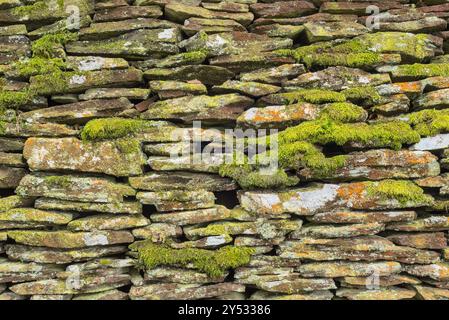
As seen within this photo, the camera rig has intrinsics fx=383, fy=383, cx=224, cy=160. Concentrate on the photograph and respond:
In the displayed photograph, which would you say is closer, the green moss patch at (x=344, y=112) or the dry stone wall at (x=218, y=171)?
the dry stone wall at (x=218, y=171)

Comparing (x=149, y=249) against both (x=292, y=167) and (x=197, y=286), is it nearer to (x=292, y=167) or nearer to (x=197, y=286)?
(x=197, y=286)

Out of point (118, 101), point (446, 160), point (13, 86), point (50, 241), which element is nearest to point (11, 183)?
point (50, 241)

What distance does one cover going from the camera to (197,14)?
5.46 meters

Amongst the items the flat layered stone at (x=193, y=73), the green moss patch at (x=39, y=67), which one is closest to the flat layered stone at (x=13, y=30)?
the green moss patch at (x=39, y=67)

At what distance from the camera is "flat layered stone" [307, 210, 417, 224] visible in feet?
15.7

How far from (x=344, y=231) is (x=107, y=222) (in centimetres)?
297

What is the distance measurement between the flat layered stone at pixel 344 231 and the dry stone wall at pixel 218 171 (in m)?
0.02

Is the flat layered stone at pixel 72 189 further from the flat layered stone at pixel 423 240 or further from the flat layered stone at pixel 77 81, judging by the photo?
the flat layered stone at pixel 423 240

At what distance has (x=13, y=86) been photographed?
5.17 metres

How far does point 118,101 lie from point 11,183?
5.70 feet

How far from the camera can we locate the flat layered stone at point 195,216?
4.87 meters

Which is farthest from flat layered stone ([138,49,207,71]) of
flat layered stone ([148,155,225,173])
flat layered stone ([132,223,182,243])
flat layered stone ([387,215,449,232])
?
flat layered stone ([387,215,449,232])

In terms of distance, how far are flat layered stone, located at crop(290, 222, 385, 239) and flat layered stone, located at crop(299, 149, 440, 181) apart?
610mm

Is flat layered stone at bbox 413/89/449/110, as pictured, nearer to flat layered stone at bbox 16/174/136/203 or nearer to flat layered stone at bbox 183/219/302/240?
flat layered stone at bbox 183/219/302/240
